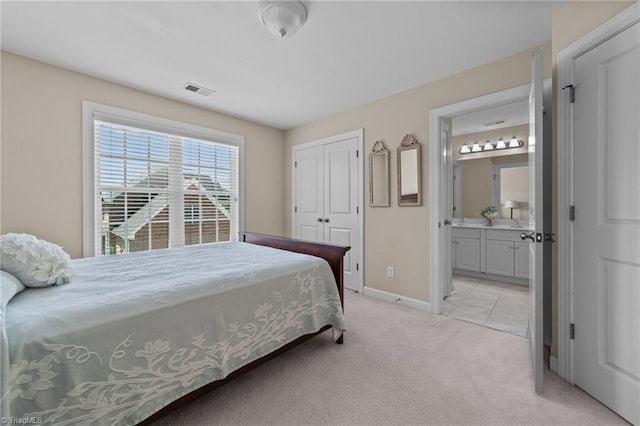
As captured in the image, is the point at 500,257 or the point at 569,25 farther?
the point at 500,257

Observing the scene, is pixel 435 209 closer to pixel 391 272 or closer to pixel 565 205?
pixel 391 272

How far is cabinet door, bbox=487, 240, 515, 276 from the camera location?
389 cm

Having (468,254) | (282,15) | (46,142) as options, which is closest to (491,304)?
(468,254)

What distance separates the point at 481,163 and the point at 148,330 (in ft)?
17.1

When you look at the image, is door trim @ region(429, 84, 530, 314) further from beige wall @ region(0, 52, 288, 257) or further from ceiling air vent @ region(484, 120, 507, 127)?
beige wall @ region(0, 52, 288, 257)

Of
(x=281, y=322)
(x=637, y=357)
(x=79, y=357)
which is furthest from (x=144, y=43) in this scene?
(x=637, y=357)

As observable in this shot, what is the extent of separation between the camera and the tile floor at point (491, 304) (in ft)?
8.54

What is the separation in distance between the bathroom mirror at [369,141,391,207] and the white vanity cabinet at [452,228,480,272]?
1.95 m

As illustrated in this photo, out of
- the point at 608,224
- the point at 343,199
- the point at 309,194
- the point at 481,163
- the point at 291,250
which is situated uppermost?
the point at 481,163

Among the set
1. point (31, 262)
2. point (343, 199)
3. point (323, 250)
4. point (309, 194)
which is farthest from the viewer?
point (309, 194)

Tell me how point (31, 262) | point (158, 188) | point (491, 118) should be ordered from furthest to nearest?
1. point (491, 118)
2. point (158, 188)
3. point (31, 262)

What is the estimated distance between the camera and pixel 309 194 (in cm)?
422

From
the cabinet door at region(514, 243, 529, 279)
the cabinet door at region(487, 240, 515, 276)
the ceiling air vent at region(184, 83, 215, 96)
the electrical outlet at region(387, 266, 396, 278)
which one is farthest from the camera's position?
the cabinet door at region(487, 240, 515, 276)

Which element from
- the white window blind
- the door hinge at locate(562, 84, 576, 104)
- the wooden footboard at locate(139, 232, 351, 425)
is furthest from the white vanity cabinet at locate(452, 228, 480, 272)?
the white window blind
